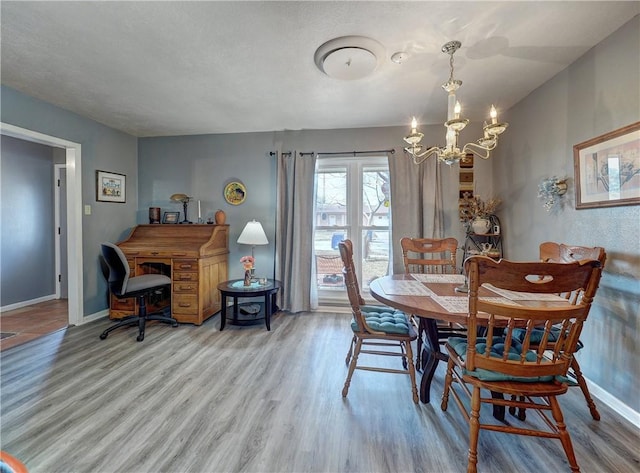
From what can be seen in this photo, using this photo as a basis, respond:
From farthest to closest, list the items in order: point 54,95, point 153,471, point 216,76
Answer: point 54,95 < point 216,76 < point 153,471

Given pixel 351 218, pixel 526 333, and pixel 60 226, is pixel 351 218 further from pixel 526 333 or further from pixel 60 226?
pixel 60 226

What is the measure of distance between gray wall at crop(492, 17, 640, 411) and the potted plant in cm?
42

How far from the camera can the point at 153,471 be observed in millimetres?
1319

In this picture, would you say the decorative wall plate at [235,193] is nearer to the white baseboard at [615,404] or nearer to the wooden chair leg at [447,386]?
the wooden chair leg at [447,386]

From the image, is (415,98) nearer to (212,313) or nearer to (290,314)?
(290,314)

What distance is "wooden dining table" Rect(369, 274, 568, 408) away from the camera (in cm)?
143

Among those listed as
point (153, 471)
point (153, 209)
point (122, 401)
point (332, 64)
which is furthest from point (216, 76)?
point (153, 471)

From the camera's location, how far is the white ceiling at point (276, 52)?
1.64m

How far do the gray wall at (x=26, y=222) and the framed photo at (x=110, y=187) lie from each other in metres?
1.43

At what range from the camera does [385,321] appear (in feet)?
6.68

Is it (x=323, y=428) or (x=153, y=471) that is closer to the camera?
(x=153, y=471)

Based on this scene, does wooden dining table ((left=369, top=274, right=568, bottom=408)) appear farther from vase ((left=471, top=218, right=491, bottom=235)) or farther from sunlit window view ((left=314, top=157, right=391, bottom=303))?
sunlit window view ((left=314, top=157, right=391, bottom=303))

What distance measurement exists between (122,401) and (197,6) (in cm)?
248

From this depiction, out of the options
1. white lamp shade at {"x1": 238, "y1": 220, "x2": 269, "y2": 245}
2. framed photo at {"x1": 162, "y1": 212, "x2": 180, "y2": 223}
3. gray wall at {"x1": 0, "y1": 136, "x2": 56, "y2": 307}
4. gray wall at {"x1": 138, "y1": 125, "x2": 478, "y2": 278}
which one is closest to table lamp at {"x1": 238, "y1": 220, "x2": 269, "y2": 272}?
white lamp shade at {"x1": 238, "y1": 220, "x2": 269, "y2": 245}
